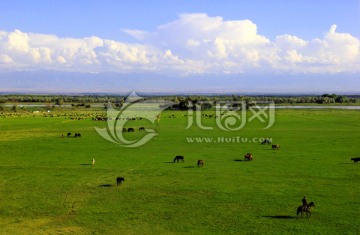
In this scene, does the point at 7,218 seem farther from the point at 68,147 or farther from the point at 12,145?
the point at 12,145

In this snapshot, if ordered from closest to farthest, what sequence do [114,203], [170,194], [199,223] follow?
[199,223] < [114,203] < [170,194]

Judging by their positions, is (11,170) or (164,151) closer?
(11,170)

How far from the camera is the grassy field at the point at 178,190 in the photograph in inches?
810

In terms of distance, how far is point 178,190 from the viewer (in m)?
27.1

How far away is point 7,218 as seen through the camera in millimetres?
21906

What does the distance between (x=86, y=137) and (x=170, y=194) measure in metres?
36.4

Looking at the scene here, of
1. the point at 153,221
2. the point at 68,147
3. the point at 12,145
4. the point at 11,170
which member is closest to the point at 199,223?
the point at 153,221

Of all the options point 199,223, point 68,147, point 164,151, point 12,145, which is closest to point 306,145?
point 164,151

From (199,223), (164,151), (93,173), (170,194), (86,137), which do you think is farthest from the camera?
(86,137)

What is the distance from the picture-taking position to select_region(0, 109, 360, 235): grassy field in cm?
2058

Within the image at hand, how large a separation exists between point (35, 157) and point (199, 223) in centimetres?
2604

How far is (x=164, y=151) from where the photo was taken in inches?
1780

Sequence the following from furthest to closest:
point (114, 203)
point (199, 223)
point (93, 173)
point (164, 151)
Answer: point (164, 151) → point (93, 173) → point (114, 203) → point (199, 223)

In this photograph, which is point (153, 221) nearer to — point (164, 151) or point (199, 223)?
point (199, 223)
